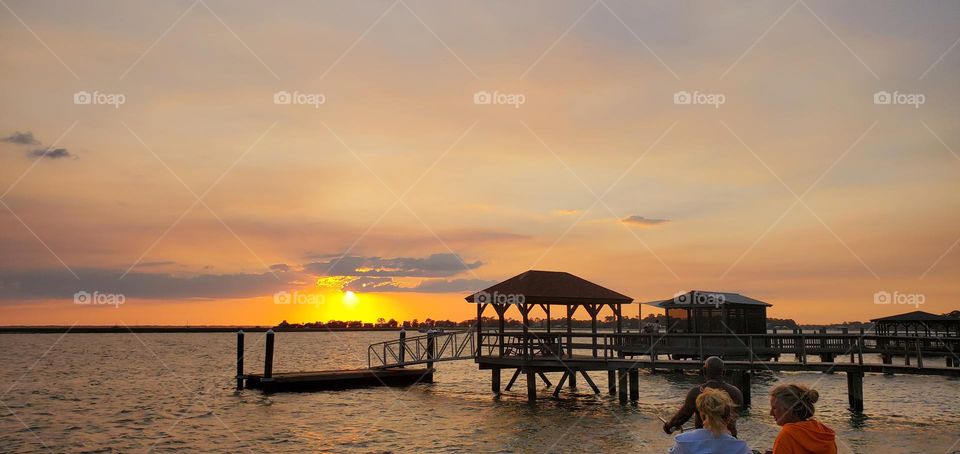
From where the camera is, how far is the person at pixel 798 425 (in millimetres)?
5516

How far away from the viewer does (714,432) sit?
5.77m

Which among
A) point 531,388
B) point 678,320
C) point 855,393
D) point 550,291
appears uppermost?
point 550,291

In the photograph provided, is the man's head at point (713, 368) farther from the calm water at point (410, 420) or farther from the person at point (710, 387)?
the calm water at point (410, 420)

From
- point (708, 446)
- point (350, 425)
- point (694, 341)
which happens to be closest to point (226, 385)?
point (350, 425)

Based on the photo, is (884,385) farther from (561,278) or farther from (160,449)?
(160,449)

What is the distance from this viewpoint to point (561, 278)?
32.8 m

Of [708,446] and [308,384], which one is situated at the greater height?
[708,446]

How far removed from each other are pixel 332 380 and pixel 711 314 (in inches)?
838

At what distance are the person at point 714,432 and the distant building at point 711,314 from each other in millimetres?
37448

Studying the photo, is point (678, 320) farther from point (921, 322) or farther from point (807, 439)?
point (807, 439)

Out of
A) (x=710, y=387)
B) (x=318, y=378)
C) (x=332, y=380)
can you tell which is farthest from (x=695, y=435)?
(x=332, y=380)

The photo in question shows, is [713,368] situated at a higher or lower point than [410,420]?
higher

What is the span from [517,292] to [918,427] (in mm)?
15101

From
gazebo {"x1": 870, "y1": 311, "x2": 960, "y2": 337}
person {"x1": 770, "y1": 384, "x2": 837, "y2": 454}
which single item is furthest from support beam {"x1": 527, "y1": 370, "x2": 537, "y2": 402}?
gazebo {"x1": 870, "y1": 311, "x2": 960, "y2": 337}
